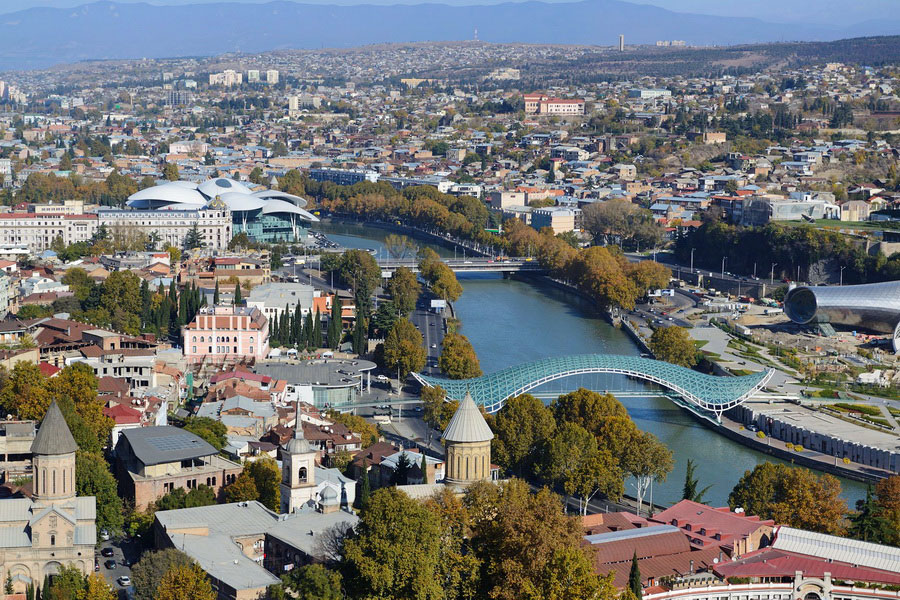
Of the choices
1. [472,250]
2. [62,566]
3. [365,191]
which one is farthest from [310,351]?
[365,191]

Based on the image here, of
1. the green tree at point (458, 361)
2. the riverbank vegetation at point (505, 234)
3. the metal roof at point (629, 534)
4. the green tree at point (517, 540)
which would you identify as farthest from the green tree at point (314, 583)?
the riverbank vegetation at point (505, 234)

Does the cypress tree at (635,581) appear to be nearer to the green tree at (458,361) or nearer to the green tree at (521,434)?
the green tree at (521,434)

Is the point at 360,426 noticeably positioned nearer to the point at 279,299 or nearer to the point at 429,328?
the point at 279,299

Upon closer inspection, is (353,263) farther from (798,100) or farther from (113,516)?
(798,100)

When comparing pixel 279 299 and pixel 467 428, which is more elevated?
pixel 467 428

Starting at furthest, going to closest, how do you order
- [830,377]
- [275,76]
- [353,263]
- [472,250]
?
[275,76] → [472,250] → [353,263] → [830,377]

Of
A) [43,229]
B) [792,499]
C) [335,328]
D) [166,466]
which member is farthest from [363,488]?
[43,229]

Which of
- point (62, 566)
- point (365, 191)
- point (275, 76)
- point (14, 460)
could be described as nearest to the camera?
point (62, 566)
